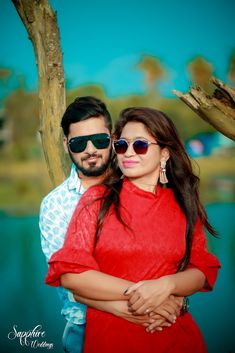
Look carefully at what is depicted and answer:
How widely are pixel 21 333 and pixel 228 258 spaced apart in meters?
1.80

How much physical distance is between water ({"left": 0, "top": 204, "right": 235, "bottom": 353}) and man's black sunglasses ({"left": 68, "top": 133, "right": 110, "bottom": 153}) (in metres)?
1.72

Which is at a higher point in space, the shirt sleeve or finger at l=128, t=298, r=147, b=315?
the shirt sleeve

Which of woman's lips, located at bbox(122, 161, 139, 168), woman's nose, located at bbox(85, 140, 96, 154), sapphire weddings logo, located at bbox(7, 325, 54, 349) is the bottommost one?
sapphire weddings logo, located at bbox(7, 325, 54, 349)

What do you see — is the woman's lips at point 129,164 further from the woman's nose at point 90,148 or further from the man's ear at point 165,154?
the woman's nose at point 90,148

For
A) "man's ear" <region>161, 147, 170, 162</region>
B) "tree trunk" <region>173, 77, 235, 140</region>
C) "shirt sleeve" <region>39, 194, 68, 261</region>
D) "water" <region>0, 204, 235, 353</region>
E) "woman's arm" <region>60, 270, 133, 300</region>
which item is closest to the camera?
"woman's arm" <region>60, 270, 133, 300</region>

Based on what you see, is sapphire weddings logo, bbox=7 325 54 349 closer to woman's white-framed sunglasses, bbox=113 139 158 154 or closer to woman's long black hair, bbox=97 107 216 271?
woman's long black hair, bbox=97 107 216 271

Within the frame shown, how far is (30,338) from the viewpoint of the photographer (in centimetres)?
308

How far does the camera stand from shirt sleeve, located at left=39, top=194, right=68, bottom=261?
77.7 inches

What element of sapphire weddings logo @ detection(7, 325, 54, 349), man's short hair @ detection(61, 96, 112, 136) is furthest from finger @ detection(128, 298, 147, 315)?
sapphire weddings logo @ detection(7, 325, 54, 349)

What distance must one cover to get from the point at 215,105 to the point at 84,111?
0.64 meters

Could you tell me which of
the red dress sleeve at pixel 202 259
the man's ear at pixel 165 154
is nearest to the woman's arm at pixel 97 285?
the red dress sleeve at pixel 202 259

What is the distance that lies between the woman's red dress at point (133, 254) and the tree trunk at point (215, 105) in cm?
58

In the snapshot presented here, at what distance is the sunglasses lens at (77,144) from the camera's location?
2.00 m

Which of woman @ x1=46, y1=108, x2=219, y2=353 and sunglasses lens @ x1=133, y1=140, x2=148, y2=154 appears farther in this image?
sunglasses lens @ x1=133, y1=140, x2=148, y2=154
